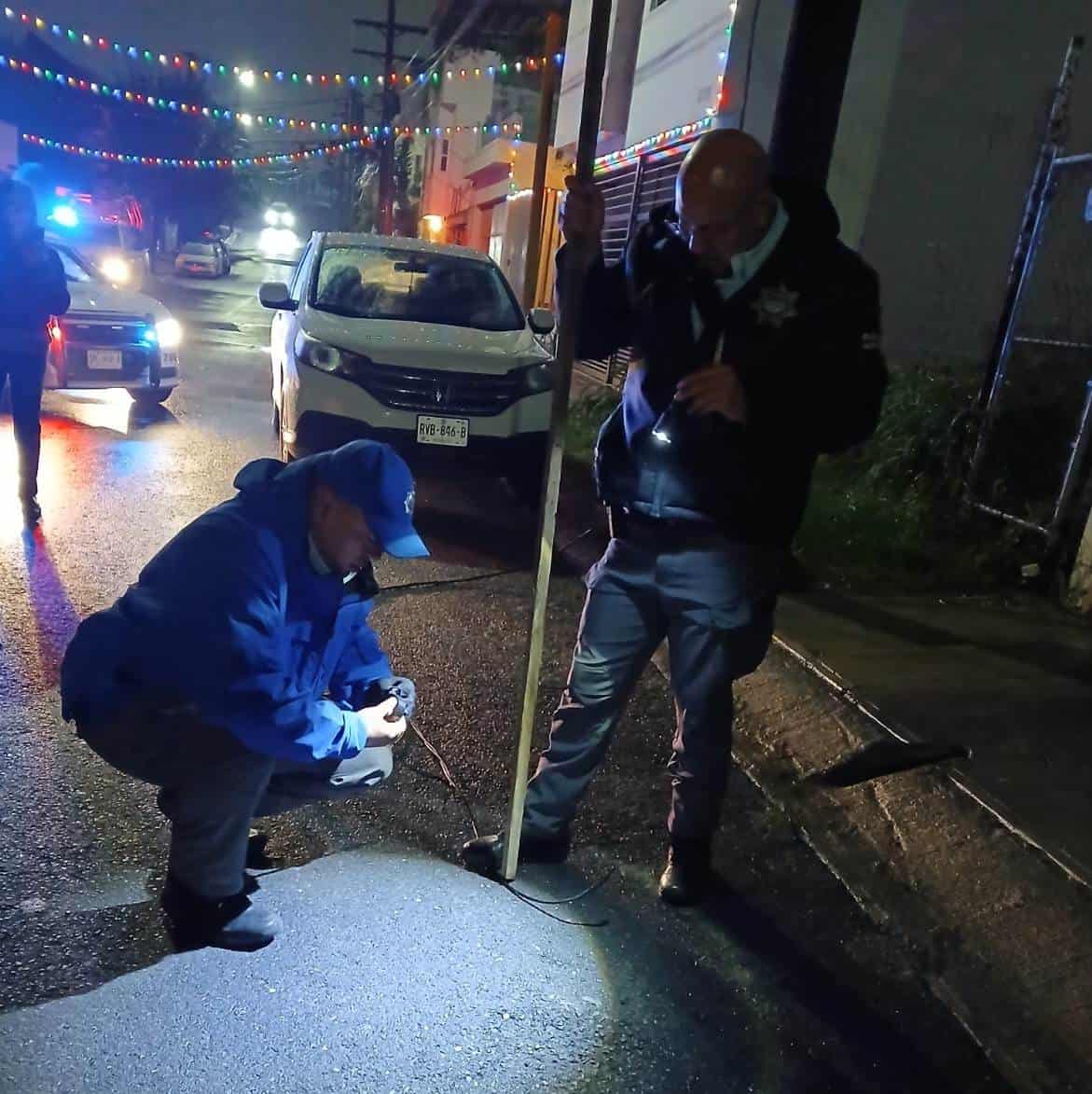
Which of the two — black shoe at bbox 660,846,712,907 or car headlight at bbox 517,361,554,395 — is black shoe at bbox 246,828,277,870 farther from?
car headlight at bbox 517,361,554,395

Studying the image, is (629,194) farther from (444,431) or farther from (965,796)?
(965,796)

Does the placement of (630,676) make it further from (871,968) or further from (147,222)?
(147,222)

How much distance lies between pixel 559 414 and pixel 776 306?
2.01 ft

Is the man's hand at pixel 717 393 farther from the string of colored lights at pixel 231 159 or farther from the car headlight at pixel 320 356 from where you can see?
the string of colored lights at pixel 231 159

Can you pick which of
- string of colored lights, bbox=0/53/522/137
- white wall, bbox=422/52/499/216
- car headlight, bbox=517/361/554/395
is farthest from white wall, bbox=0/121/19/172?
car headlight, bbox=517/361/554/395

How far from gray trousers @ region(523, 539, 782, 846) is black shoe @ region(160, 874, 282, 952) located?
84 cm

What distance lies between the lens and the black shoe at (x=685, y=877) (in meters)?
2.78

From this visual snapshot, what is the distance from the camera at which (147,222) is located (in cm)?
4441

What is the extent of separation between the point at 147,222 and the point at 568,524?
146 feet

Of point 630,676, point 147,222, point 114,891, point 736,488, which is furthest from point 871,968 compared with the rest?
point 147,222

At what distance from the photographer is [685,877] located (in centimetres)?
280

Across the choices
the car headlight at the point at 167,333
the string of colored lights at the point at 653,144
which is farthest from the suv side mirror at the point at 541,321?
the car headlight at the point at 167,333

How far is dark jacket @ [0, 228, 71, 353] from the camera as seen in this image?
208 inches

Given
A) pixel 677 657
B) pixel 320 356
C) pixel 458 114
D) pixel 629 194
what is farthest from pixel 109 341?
pixel 458 114
